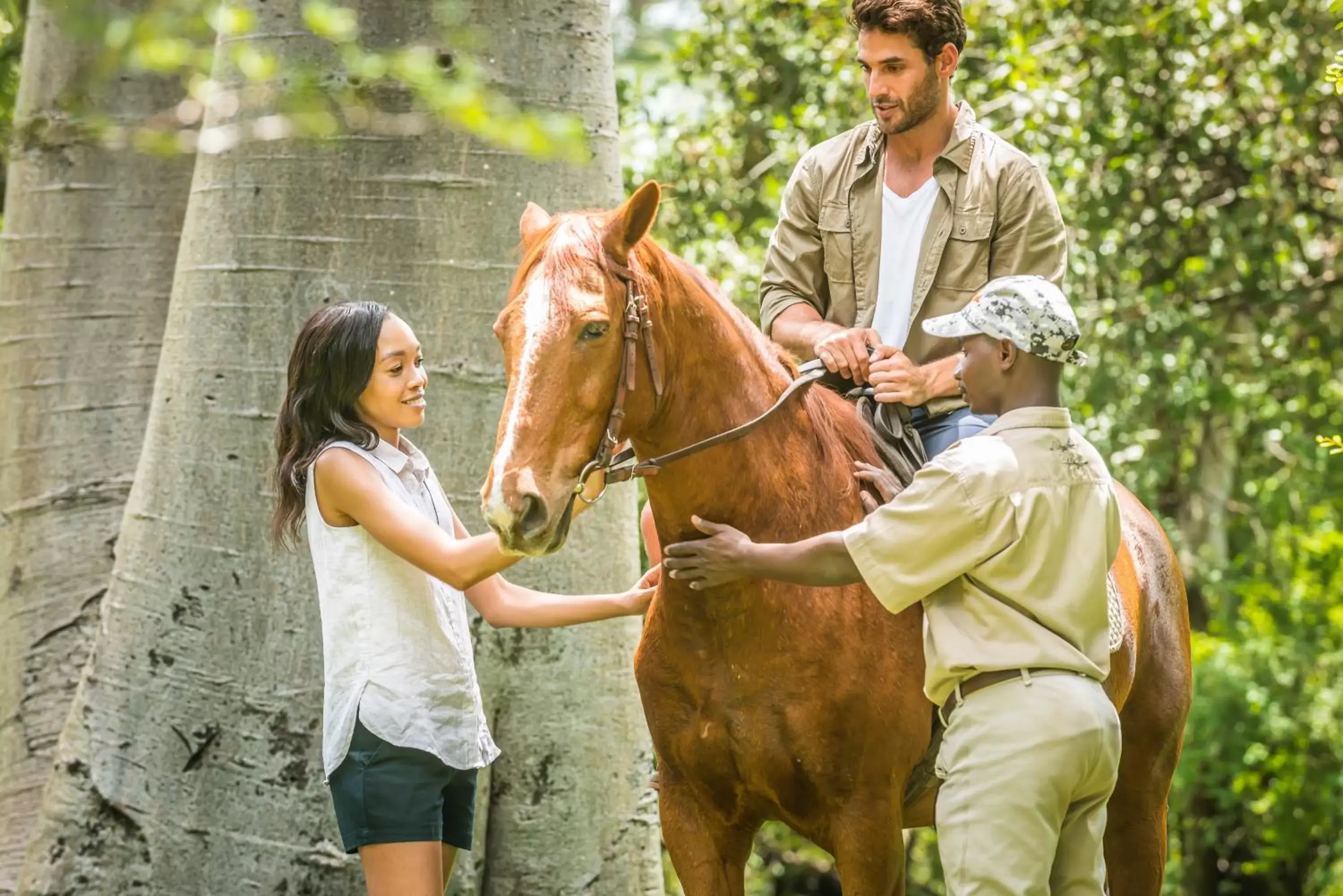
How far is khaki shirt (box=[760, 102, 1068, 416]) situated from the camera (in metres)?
3.98

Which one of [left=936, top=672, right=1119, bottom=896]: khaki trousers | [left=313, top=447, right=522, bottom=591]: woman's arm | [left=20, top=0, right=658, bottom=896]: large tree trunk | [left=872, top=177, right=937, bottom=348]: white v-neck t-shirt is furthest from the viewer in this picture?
[left=20, top=0, right=658, bottom=896]: large tree trunk

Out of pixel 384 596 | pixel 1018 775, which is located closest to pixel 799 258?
pixel 384 596

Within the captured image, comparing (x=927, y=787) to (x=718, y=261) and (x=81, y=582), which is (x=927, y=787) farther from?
(x=718, y=261)

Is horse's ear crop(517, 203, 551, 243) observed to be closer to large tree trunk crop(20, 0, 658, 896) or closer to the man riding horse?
the man riding horse

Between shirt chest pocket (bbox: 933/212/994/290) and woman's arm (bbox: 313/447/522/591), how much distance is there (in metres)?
1.42

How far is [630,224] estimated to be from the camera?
10.2 feet

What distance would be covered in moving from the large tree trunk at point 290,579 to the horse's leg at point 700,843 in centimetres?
113

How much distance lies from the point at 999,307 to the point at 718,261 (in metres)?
5.58

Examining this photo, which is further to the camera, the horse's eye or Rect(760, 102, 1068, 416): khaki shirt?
Rect(760, 102, 1068, 416): khaki shirt

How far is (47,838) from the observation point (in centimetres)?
471

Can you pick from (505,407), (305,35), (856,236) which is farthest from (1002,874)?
(305,35)

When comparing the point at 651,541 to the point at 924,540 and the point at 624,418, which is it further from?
the point at 924,540

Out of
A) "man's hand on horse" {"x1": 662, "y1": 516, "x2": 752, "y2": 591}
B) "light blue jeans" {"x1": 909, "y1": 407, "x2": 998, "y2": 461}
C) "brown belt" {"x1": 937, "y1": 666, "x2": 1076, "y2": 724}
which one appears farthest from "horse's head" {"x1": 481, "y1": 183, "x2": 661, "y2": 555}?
"light blue jeans" {"x1": 909, "y1": 407, "x2": 998, "y2": 461}

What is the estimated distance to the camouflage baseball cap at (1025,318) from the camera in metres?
3.11
